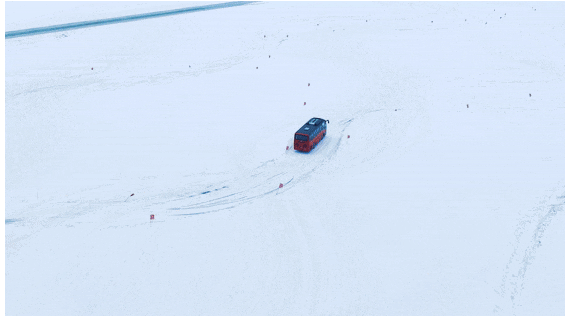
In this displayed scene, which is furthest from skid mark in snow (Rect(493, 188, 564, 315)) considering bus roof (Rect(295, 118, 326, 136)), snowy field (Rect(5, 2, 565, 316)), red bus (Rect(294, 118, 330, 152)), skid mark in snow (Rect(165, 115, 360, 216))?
bus roof (Rect(295, 118, 326, 136))

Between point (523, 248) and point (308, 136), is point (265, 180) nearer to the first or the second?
point (308, 136)

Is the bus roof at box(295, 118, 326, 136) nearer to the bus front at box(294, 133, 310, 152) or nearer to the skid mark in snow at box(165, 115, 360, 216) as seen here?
the bus front at box(294, 133, 310, 152)

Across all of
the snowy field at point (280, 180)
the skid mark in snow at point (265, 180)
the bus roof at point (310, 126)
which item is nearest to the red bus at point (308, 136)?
the bus roof at point (310, 126)

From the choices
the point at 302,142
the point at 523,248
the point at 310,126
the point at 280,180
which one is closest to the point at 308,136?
the point at 302,142

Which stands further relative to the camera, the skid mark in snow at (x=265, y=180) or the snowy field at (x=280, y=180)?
the skid mark in snow at (x=265, y=180)

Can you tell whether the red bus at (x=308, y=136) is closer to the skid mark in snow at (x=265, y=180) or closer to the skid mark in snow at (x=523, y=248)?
the skid mark in snow at (x=265, y=180)

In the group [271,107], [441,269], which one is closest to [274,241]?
[441,269]

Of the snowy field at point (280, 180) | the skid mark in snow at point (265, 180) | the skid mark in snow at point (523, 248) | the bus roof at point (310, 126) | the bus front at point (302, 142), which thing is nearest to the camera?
the skid mark in snow at point (523, 248)
